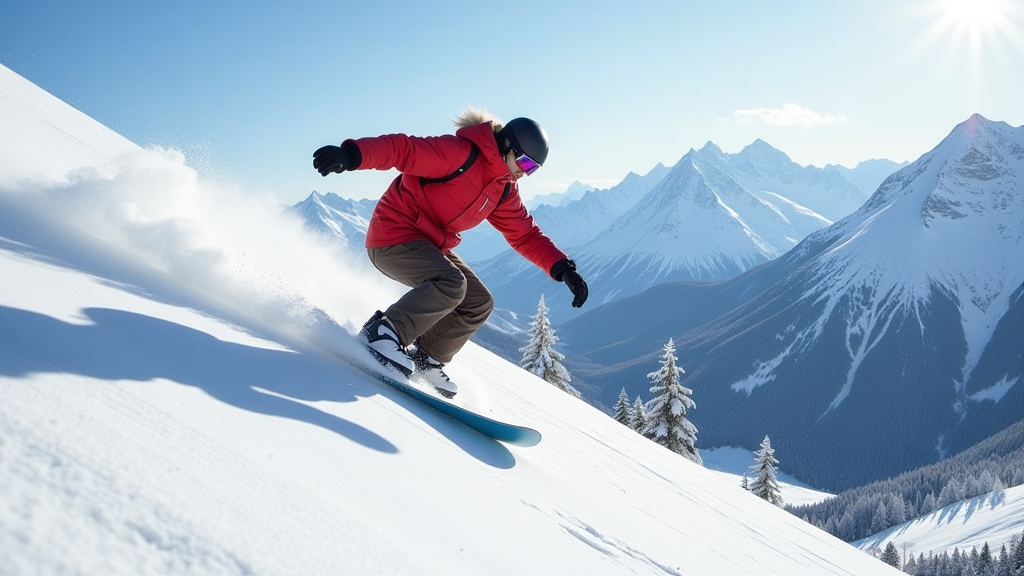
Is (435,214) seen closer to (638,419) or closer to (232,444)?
(232,444)

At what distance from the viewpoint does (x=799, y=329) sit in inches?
7106

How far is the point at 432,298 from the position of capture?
372 centimetres

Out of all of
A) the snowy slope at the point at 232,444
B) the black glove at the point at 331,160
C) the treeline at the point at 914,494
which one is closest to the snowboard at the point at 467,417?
the snowy slope at the point at 232,444

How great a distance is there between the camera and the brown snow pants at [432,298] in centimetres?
370

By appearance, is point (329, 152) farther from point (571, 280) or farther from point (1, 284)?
point (571, 280)

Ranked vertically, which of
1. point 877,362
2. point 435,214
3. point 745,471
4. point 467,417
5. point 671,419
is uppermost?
point 877,362

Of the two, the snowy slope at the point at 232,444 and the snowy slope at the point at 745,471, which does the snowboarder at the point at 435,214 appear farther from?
the snowy slope at the point at 745,471

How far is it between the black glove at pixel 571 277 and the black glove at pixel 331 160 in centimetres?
185

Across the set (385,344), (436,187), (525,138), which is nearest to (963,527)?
(525,138)

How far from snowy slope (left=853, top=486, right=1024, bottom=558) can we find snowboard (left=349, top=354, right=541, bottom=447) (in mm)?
80180

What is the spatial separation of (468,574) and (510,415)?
9.02 ft

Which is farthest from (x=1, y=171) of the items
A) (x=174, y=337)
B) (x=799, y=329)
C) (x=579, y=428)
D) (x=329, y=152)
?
(x=799, y=329)

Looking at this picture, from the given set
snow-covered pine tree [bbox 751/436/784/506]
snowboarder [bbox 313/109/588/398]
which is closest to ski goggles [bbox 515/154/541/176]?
snowboarder [bbox 313/109/588/398]

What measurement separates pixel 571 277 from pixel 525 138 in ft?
3.86
